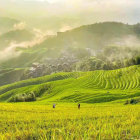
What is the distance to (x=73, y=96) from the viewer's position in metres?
123

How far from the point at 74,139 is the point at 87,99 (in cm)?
10102

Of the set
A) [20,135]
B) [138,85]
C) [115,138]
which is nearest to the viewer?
[115,138]

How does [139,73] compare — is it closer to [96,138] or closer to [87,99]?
[87,99]

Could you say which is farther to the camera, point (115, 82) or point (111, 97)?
point (115, 82)

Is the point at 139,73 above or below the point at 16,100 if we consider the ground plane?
above

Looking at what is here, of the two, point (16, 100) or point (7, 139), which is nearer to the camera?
point (7, 139)

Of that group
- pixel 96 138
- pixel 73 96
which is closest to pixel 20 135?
pixel 96 138

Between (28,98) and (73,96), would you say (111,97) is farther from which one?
(28,98)

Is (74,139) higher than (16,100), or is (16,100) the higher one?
(74,139)

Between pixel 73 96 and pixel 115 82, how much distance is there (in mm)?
50880

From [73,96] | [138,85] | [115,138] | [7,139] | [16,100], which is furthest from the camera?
[16,100]

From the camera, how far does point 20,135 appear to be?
569 centimetres

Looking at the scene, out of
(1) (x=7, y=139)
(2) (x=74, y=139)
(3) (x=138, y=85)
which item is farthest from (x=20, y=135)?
(3) (x=138, y=85)

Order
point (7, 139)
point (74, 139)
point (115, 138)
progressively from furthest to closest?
point (7, 139)
point (74, 139)
point (115, 138)
